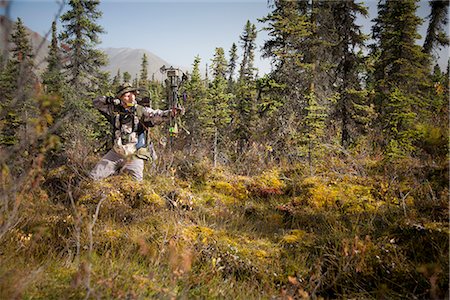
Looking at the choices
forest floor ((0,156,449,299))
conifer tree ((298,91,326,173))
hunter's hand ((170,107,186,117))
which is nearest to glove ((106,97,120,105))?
hunter's hand ((170,107,186,117))

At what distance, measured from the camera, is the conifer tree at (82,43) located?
16.8m

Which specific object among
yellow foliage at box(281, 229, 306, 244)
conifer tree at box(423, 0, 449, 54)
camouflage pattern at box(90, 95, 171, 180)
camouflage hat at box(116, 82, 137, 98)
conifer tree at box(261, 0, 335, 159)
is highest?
conifer tree at box(423, 0, 449, 54)

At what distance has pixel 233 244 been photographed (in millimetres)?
3357

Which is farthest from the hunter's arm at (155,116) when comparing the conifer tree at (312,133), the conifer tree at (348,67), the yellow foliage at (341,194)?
the conifer tree at (348,67)

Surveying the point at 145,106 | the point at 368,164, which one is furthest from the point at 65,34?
the point at 368,164

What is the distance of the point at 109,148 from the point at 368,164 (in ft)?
18.9

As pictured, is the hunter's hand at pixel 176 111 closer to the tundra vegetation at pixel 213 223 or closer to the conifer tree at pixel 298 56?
the tundra vegetation at pixel 213 223

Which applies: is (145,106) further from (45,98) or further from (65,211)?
(45,98)

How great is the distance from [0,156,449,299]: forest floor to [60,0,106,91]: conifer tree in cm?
1540

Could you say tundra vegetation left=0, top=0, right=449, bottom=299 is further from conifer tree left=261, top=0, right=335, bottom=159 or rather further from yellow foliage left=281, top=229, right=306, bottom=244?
conifer tree left=261, top=0, right=335, bottom=159

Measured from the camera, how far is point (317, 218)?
4121 millimetres

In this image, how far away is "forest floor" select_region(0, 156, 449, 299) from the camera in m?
2.31

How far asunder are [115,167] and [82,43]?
15952mm

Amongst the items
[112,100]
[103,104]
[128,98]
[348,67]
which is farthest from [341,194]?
[348,67]
